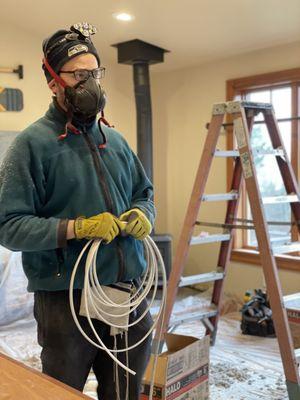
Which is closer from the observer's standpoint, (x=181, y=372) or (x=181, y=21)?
(x=181, y=372)

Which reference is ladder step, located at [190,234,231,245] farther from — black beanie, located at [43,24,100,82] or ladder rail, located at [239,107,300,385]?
black beanie, located at [43,24,100,82]

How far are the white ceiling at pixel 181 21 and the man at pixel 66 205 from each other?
211 cm

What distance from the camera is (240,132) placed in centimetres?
250

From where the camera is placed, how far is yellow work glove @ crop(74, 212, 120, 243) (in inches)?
50.3

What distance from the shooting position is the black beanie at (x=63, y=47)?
137cm

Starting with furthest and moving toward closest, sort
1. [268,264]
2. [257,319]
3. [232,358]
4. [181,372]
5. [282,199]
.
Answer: [257,319] < [232,358] < [282,199] < [268,264] < [181,372]

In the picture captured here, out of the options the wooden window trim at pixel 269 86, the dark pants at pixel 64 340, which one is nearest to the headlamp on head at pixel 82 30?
the dark pants at pixel 64 340

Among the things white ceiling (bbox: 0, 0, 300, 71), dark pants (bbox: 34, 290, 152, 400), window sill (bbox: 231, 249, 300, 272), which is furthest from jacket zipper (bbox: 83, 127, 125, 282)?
window sill (bbox: 231, 249, 300, 272)

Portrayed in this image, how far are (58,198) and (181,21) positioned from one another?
8.85ft

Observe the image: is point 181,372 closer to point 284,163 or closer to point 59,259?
point 59,259

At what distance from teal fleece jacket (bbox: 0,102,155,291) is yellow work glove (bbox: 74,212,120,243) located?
4 centimetres

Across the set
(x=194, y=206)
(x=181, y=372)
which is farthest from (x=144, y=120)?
(x=181, y=372)

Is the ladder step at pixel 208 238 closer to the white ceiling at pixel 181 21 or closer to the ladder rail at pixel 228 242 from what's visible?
the ladder rail at pixel 228 242

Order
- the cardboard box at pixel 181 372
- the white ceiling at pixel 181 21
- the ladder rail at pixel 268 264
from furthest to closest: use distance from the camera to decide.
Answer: the white ceiling at pixel 181 21 < the ladder rail at pixel 268 264 < the cardboard box at pixel 181 372
